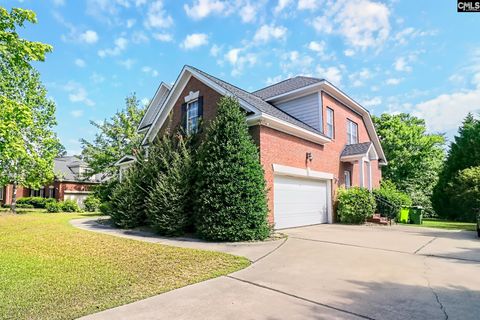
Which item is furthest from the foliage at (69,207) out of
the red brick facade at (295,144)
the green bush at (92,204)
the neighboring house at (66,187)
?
the red brick facade at (295,144)

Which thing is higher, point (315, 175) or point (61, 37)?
point (61, 37)

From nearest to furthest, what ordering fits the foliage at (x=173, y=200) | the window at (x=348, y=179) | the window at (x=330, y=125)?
1. the foliage at (x=173, y=200)
2. the window at (x=330, y=125)
3. the window at (x=348, y=179)

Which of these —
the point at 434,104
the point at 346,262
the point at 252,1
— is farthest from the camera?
the point at 434,104

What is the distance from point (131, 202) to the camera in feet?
40.9

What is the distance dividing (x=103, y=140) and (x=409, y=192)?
32.2 meters

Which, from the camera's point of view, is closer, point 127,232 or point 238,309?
point 238,309

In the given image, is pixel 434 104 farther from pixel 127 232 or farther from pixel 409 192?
pixel 127 232

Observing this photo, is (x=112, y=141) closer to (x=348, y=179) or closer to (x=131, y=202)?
(x=131, y=202)

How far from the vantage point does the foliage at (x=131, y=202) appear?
12.5 metres

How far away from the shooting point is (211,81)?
13.4m

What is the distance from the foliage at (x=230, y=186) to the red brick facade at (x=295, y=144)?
1255 mm

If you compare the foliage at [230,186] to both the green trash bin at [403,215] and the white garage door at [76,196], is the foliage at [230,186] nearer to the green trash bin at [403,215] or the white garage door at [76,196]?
the green trash bin at [403,215]

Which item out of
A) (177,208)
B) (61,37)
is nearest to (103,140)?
(61,37)

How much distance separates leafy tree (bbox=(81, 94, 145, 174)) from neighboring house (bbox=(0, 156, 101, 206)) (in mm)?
5791
